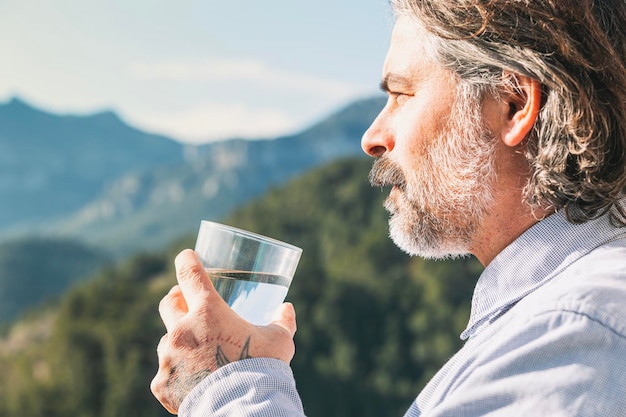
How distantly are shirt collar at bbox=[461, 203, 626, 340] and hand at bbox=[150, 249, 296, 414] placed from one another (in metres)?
0.36

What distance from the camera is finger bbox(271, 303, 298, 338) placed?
138 centimetres

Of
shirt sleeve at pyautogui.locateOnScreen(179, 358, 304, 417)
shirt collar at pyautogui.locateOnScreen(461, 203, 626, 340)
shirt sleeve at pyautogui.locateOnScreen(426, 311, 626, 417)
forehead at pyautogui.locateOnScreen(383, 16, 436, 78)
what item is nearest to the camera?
shirt sleeve at pyautogui.locateOnScreen(426, 311, 626, 417)

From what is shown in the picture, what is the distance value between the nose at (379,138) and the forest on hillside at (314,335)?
48155 mm

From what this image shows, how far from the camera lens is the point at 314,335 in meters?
58.2

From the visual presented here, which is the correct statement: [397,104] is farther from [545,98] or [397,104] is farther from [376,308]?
[376,308]

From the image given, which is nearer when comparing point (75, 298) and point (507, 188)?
point (507, 188)

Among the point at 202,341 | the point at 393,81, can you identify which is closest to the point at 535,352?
the point at 202,341

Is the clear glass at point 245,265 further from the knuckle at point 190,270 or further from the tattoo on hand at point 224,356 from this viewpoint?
the tattoo on hand at point 224,356

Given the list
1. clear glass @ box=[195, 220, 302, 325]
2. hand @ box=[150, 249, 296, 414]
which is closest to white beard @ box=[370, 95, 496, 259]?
clear glass @ box=[195, 220, 302, 325]

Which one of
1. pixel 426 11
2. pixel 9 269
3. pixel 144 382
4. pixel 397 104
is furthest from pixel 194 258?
pixel 9 269

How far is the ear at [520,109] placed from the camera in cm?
143

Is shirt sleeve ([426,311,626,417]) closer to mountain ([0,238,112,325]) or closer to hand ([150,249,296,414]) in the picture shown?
hand ([150,249,296,414])

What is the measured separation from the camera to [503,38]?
55.2 inches

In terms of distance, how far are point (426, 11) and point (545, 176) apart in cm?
39
